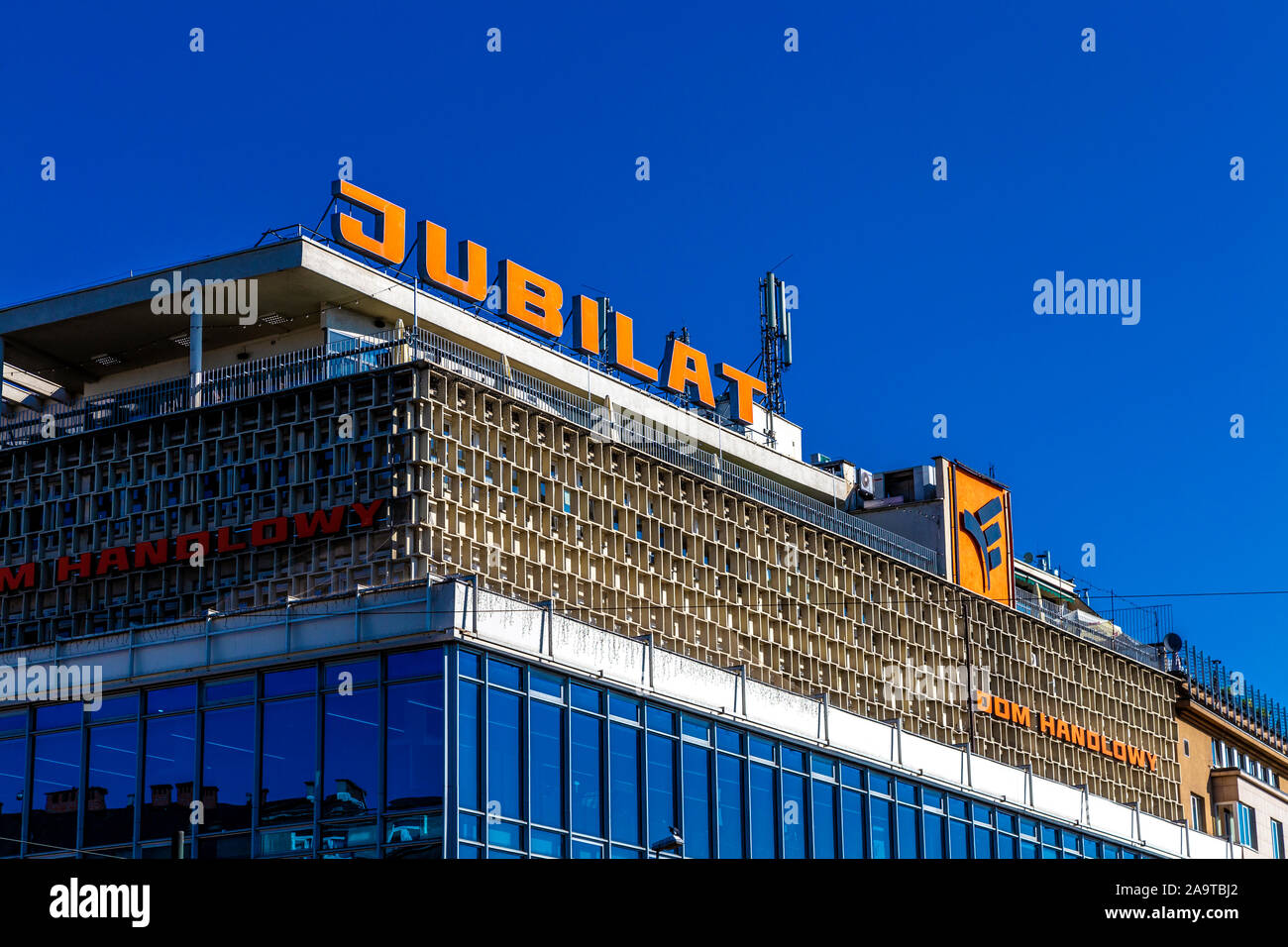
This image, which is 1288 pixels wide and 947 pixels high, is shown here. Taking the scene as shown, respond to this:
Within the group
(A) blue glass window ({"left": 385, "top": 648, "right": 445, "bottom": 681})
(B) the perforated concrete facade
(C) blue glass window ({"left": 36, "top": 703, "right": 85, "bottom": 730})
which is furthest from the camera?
(B) the perforated concrete facade

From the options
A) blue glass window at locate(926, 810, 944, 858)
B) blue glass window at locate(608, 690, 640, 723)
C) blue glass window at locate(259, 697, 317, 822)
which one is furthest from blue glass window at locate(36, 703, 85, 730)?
blue glass window at locate(926, 810, 944, 858)

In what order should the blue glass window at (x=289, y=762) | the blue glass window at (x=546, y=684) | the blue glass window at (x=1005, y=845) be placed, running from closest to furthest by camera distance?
the blue glass window at (x=289, y=762) → the blue glass window at (x=546, y=684) → the blue glass window at (x=1005, y=845)

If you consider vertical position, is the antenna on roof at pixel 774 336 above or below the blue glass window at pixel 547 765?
above

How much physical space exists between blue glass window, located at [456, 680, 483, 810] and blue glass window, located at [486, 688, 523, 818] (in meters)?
0.28

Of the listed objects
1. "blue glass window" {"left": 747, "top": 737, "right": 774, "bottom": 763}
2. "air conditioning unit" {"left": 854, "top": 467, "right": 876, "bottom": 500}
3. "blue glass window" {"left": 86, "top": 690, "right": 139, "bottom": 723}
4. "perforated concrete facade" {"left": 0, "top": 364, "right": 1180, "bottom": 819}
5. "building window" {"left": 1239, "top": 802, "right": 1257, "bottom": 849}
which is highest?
"air conditioning unit" {"left": 854, "top": 467, "right": 876, "bottom": 500}

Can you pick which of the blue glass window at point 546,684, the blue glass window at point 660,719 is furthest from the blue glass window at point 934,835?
the blue glass window at point 546,684

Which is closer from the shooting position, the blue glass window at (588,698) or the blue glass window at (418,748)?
the blue glass window at (418,748)

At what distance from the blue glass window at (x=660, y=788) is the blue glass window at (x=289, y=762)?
8256mm

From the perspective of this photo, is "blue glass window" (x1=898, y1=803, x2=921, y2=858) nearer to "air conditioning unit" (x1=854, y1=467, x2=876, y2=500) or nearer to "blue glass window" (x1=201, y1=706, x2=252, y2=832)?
"blue glass window" (x1=201, y1=706, x2=252, y2=832)

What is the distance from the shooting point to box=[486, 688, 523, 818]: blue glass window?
4469 cm

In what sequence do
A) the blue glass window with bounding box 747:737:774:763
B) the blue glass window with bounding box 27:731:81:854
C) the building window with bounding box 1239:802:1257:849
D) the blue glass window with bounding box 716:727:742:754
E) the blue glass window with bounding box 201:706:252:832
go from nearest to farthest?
the blue glass window with bounding box 201:706:252:832 < the blue glass window with bounding box 27:731:81:854 < the blue glass window with bounding box 716:727:742:754 < the blue glass window with bounding box 747:737:774:763 < the building window with bounding box 1239:802:1257:849

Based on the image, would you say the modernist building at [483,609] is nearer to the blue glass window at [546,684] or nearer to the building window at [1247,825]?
the blue glass window at [546,684]

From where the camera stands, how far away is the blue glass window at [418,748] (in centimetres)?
4391

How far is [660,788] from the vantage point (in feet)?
161
